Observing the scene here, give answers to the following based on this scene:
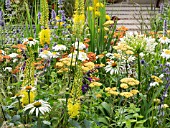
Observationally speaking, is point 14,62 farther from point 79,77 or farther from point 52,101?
point 79,77

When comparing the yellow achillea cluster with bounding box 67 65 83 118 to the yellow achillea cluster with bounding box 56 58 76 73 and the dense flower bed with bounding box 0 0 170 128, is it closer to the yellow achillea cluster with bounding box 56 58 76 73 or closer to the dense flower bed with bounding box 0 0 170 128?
the dense flower bed with bounding box 0 0 170 128

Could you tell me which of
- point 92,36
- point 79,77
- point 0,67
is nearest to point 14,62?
point 0,67

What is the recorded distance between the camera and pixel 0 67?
10.1ft

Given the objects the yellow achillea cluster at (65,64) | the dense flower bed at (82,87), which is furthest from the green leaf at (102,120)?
the yellow achillea cluster at (65,64)

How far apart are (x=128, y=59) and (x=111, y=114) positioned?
591mm

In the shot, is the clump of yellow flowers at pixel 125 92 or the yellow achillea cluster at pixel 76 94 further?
the clump of yellow flowers at pixel 125 92

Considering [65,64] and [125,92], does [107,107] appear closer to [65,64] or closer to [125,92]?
[125,92]

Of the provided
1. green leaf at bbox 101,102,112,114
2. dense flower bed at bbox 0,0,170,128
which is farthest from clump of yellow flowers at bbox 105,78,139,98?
green leaf at bbox 101,102,112,114

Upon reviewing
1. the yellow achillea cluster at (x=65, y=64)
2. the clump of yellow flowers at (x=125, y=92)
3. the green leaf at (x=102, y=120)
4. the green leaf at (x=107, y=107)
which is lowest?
the green leaf at (x=102, y=120)

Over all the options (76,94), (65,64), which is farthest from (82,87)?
(76,94)

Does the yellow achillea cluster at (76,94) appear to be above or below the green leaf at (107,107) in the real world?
above

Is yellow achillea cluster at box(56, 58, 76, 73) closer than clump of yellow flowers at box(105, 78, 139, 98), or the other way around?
clump of yellow flowers at box(105, 78, 139, 98)

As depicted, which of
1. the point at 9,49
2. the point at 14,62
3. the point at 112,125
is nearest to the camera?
the point at 112,125

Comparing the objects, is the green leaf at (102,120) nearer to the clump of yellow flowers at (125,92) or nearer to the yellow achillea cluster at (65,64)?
the clump of yellow flowers at (125,92)
